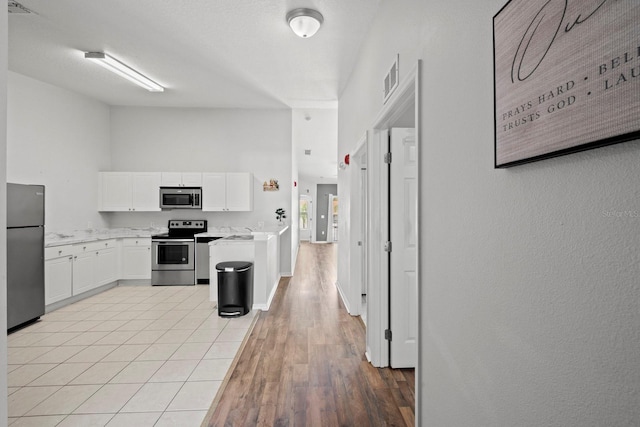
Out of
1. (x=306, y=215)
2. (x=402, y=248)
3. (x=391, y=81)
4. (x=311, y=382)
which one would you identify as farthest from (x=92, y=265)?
(x=306, y=215)

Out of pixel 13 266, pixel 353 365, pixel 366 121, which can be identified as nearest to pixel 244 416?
pixel 353 365

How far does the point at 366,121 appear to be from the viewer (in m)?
3.02

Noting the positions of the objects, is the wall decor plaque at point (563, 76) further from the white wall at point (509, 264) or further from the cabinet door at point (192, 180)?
the cabinet door at point (192, 180)

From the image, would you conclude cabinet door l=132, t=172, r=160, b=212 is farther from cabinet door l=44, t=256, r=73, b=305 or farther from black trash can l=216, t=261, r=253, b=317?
black trash can l=216, t=261, r=253, b=317

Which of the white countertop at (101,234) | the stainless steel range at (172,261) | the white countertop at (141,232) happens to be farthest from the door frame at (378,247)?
the white countertop at (101,234)

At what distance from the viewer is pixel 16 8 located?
2.98 meters

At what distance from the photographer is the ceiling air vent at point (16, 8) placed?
114 inches

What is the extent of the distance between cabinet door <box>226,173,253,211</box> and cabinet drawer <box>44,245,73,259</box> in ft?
7.85

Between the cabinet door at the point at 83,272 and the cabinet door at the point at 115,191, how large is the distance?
1132mm

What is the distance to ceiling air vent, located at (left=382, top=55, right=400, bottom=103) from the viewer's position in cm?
198

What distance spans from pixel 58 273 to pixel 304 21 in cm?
442

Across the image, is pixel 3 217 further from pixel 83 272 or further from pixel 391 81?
pixel 83 272

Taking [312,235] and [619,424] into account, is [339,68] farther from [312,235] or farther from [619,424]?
[312,235]

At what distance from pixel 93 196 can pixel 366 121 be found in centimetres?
516
